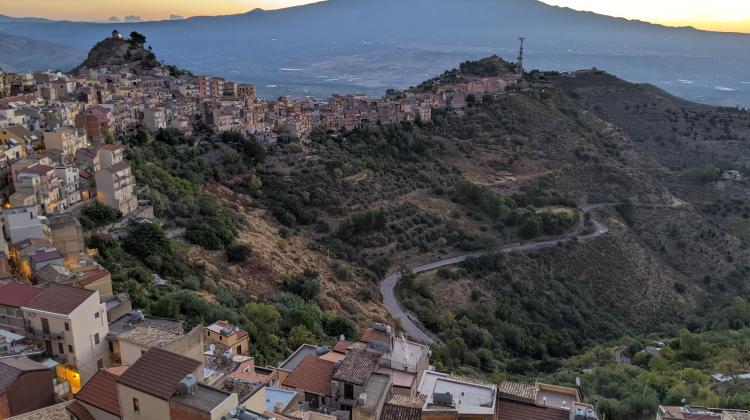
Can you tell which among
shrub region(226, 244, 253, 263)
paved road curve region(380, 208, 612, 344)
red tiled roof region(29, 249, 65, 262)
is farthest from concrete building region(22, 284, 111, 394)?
paved road curve region(380, 208, 612, 344)

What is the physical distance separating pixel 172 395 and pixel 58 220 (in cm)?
1680

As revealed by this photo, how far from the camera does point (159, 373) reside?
31.1 ft

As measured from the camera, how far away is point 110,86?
5228 cm

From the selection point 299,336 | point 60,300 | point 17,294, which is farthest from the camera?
point 299,336

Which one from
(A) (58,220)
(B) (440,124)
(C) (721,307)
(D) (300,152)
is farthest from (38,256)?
(B) (440,124)

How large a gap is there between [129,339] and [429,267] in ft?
87.8

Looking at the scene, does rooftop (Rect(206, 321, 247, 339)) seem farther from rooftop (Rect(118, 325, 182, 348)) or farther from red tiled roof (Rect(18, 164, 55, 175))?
red tiled roof (Rect(18, 164, 55, 175))

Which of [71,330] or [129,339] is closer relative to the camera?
[129,339]

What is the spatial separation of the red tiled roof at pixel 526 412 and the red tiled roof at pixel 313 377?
4169mm

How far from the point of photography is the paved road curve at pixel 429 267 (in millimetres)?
29981

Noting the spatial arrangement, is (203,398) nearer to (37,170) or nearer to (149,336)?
(149,336)

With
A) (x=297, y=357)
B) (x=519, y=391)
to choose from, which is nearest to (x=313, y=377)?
(x=297, y=357)

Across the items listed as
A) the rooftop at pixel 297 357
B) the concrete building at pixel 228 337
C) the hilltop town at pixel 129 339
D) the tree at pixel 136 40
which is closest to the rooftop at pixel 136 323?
the hilltop town at pixel 129 339

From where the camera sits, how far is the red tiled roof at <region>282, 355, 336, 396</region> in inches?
571
